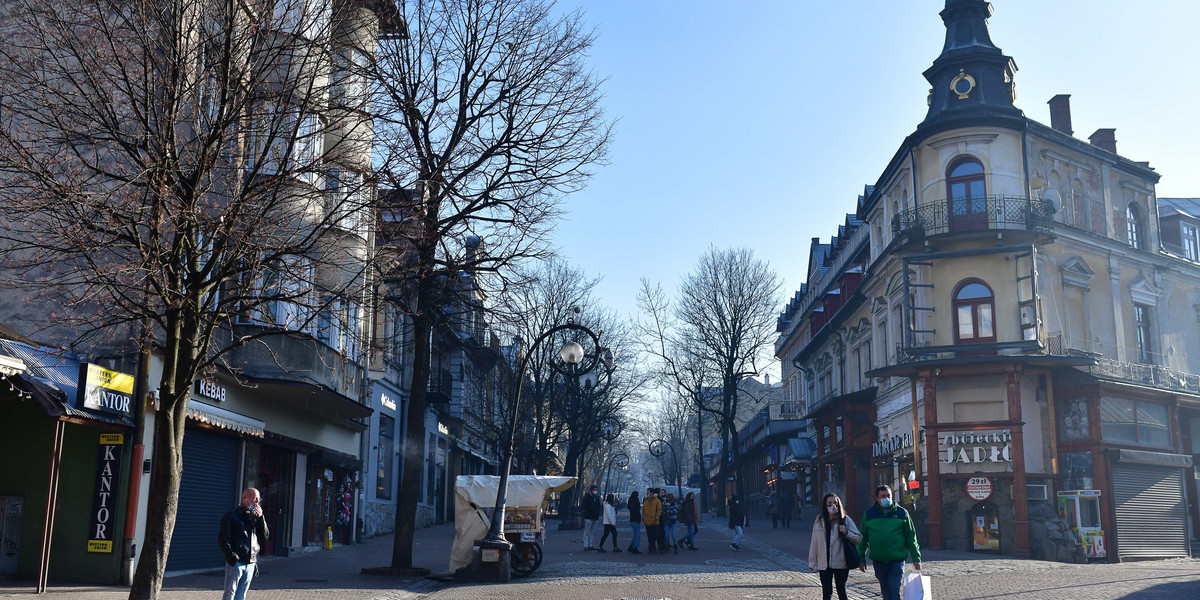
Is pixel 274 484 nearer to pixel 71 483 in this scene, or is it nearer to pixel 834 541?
pixel 71 483

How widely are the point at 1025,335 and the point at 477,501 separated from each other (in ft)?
61.9

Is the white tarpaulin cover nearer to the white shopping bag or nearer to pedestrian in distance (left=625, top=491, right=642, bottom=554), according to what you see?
pedestrian in distance (left=625, top=491, right=642, bottom=554)

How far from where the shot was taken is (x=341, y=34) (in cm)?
1304

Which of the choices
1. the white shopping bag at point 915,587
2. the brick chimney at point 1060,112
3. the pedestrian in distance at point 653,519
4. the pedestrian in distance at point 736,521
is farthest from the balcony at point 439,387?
the white shopping bag at point 915,587

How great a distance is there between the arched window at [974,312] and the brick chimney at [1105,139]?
10606mm

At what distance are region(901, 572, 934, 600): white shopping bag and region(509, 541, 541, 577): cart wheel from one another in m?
9.50

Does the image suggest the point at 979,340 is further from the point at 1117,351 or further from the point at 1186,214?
the point at 1186,214

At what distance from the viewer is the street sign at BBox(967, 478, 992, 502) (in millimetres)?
30016

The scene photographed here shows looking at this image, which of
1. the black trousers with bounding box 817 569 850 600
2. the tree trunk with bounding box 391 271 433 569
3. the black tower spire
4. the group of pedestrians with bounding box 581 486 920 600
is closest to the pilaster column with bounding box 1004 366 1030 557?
the black tower spire

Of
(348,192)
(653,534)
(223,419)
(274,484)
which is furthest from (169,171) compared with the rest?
(653,534)

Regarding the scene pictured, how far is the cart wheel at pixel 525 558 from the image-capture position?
19.4 metres

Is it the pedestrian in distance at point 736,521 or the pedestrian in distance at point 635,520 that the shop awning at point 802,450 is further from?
the pedestrian in distance at point 635,520

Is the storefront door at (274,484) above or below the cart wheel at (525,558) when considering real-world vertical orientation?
above

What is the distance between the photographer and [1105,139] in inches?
1518
